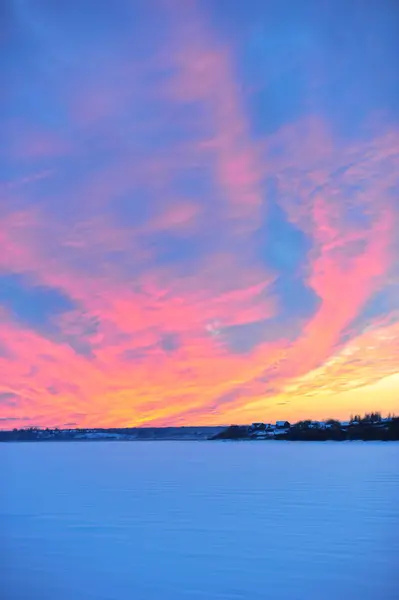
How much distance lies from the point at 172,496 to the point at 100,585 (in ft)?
46.4

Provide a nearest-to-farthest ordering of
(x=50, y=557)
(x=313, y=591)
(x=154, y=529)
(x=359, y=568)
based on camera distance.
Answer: (x=313, y=591) < (x=359, y=568) < (x=50, y=557) < (x=154, y=529)

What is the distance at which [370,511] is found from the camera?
67.8 feet

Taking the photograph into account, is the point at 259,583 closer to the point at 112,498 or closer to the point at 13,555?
the point at 13,555

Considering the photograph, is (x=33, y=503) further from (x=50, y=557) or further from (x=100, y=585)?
(x=100, y=585)

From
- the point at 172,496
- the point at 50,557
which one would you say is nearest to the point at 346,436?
the point at 172,496

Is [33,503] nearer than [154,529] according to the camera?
No

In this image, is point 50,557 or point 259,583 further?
point 50,557

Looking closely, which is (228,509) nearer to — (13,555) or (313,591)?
(13,555)

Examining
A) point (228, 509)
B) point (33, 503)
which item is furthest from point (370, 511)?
point (33, 503)

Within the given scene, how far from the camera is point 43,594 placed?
11383mm

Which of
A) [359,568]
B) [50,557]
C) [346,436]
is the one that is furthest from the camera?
[346,436]

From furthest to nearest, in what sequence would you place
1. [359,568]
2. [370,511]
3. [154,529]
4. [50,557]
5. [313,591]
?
1. [370,511]
2. [154,529]
3. [50,557]
4. [359,568]
5. [313,591]

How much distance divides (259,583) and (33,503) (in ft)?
49.0

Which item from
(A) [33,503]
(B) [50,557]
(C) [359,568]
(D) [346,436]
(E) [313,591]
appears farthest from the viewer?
(D) [346,436]
